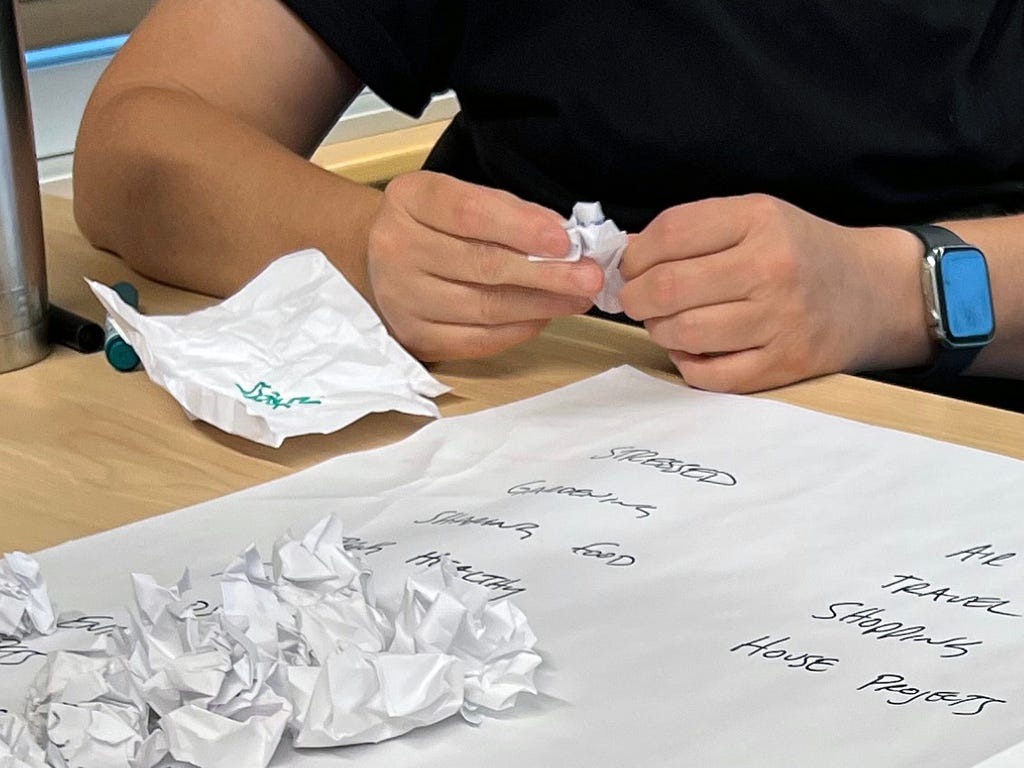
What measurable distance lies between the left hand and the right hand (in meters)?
0.04

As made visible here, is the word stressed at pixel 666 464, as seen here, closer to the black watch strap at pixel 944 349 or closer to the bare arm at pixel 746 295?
the bare arm at pixel 746 295

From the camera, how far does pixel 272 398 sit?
727mm

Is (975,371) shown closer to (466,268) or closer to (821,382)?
(821,382)

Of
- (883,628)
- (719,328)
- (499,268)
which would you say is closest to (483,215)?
(499,268)

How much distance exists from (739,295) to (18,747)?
0.45 metres

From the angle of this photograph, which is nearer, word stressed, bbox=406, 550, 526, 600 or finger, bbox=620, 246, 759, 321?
word stressed, bbox=406, 550, 526, 600

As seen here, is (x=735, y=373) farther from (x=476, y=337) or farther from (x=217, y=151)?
(x=217, y=151)

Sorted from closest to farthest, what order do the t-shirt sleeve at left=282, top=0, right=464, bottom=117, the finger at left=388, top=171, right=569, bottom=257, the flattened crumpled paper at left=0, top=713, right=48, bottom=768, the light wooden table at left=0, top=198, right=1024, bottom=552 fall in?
the flattened crumpled paper at left=0, top=713, right=48, bottom=768 < the light wooden table at left=0, top=198, right=1024, bottom=552 < the finger at left=388, top=171, right=569, bottom=257 < the t-shirt sleeve at left=282, top=0, right=464, bottom=117

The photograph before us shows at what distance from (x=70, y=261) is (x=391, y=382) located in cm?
37

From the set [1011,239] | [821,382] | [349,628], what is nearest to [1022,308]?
[1011,239]

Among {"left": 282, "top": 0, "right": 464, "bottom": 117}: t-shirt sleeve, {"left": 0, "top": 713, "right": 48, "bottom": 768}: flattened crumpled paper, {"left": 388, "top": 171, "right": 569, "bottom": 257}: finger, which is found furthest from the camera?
{"left": 282, "top": 0, "right": 464, "bottom": 117}: t-shirt sleeve

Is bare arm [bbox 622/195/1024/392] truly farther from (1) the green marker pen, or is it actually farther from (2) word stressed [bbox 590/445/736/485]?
(1) the green marker pen

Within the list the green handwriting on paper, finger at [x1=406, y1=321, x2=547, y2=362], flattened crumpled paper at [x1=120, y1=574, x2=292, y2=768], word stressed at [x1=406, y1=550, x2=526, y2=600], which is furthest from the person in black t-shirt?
flattened crumpled paper at [x1=120, y1=574, x2=292, y2=768]

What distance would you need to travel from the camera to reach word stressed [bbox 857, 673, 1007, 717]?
1.46 ft
